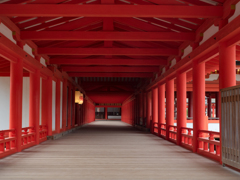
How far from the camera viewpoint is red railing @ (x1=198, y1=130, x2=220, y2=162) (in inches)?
235

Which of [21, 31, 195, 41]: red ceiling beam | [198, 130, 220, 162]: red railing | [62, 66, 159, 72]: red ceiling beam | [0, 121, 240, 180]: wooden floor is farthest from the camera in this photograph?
Answer: [62, 66, 159, 72]: red ceiling beam

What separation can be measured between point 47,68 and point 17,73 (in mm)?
3031

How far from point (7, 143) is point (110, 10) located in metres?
4.21

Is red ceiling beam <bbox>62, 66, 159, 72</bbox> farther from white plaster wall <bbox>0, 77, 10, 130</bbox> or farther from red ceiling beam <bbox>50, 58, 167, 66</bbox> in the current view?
white plaster wall <bbox>0, 77, 10, 130</bbox>

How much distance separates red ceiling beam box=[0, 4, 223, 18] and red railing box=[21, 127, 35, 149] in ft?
12.5

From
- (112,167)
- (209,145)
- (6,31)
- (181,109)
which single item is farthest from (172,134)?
(6,31)

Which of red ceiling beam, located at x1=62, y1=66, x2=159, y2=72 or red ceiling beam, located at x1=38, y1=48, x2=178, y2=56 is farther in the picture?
red ceiling beam, located at x1=62, y1=66, x2=159, y2=72

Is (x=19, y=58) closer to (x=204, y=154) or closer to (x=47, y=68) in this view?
(x=47, y=68)

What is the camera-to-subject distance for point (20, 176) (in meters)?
4.44

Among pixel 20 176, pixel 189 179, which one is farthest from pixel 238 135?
pixel 20 176

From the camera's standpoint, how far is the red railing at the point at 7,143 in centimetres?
628

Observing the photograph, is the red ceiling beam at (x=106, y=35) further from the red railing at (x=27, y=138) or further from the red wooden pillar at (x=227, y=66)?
the red railing at (x=27, y=138)

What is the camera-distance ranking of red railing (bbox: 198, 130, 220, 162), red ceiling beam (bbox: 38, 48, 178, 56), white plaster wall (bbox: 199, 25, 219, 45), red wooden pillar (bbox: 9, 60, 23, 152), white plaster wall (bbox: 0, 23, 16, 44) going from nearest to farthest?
red railing (bbox: 198, 130, 220, 162), white plaster wall (bbox: 199, 25, 219, 45), white plaster wall (bbox: 0, 23, 16, 44), red wooden pillar (bbox: 9, 60, 23, 152), red ceiling beam (bbox: 38, 48, 178, 56)

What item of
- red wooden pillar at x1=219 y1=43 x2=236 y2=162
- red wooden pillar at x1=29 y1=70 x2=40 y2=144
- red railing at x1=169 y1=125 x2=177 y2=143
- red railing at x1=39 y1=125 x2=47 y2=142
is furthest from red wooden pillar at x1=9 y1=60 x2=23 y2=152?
red railing at x1=169 y1=125 x2=177 y2=143
